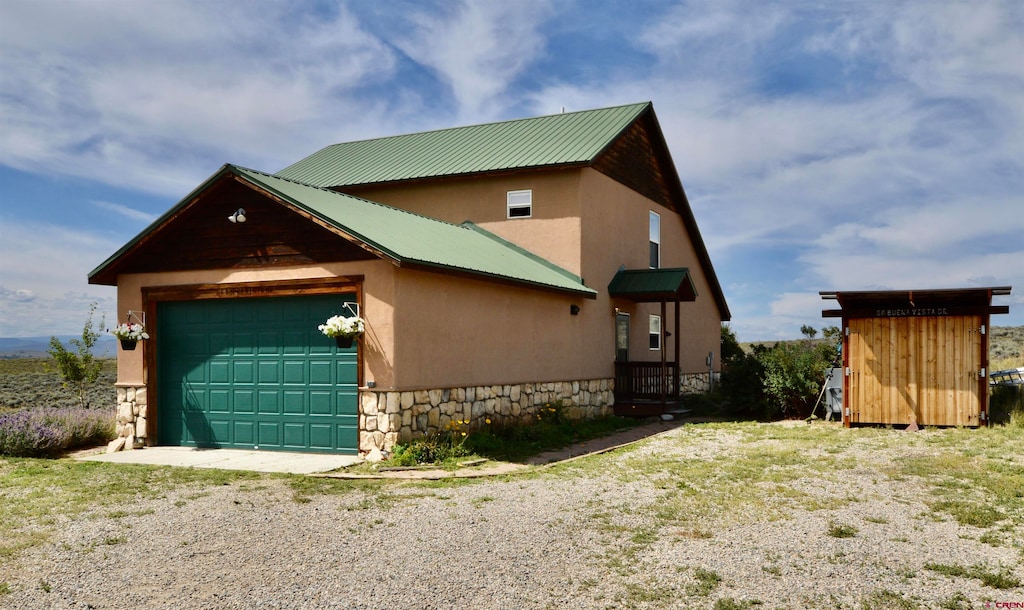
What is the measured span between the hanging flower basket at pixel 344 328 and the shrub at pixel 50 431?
5.31m

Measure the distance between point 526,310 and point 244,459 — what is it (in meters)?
6.06

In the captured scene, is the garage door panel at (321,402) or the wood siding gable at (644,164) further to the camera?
the wood siding gable at (644,164)

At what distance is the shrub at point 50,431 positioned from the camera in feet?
42.8

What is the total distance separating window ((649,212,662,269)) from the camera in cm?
2230

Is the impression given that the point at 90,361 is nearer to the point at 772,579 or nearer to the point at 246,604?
the point at 246,604

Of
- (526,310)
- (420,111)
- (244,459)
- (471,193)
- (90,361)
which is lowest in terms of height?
(244,459)

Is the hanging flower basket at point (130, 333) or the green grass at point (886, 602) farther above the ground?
the hanging flower basket at point (130, 333)

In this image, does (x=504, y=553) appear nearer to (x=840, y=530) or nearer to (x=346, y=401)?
(x=840, y=530)

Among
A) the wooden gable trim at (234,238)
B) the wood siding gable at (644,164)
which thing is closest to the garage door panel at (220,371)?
the wooden gable trim at (234,238)

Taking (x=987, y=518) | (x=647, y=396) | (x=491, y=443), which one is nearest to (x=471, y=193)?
(x=647, y=396)

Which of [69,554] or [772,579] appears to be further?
[69,554]

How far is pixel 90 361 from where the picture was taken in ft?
55.2

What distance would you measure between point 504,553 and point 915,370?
491 inches

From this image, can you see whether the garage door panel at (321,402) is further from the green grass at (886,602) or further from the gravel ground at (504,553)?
the green grass at (886,602)
